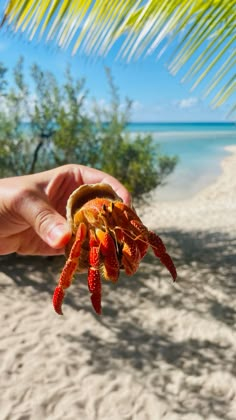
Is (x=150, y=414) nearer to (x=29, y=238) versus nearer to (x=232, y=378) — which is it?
(x=232, y=378)

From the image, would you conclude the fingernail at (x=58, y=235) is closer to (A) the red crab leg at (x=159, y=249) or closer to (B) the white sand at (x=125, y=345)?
(A) the red crab leg at (x=159, y=249)

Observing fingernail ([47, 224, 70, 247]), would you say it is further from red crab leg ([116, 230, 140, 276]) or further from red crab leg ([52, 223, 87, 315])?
red crab leg ([116, 230, 140, 276])

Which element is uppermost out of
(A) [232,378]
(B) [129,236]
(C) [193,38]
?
(C) [193,38]

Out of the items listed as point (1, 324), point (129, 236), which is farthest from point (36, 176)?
point (1, 324)

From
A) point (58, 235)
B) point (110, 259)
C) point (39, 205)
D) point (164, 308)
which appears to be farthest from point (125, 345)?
point (110, 259)

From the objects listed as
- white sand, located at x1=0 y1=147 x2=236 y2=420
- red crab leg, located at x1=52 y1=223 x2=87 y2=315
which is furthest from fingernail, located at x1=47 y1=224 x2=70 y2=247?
white sand, located at x1=0 y1=147 x2=236 y2=420

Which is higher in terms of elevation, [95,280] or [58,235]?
[95,280]

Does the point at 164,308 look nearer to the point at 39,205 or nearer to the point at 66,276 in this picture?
the point at 39,205
